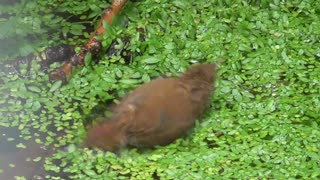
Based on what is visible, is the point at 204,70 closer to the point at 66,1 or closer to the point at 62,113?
the point at 62,113

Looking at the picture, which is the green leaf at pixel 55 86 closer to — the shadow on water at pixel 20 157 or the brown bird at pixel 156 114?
the shadow on water at pixel 20 157

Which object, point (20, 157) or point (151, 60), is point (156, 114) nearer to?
point (20, 157)

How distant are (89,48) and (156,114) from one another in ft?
4.43

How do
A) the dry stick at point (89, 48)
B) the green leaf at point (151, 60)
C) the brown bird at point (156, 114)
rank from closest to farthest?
the brown bird at point (156, 114) → the dry stick at point (89, 48) → the green leaf at point (151, 60)

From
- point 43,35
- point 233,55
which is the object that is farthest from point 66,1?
point 233,55

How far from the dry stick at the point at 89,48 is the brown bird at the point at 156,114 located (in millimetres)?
800

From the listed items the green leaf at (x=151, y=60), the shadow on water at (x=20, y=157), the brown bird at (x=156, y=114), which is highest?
the green leaf at (x=151, y=60)

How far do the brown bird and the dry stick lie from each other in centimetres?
80

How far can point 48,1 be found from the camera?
665 cm

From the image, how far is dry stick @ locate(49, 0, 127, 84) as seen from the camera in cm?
579

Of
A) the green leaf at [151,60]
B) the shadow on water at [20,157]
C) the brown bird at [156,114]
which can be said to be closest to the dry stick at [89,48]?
the green leaf at [151,60]

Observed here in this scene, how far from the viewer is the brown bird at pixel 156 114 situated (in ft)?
15.9

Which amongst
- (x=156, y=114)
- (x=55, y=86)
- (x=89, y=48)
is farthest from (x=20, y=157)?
(x=89, y=48)

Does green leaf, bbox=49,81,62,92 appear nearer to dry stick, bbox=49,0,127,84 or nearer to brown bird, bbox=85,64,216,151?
dry stick, bbox=49,0,127,84
